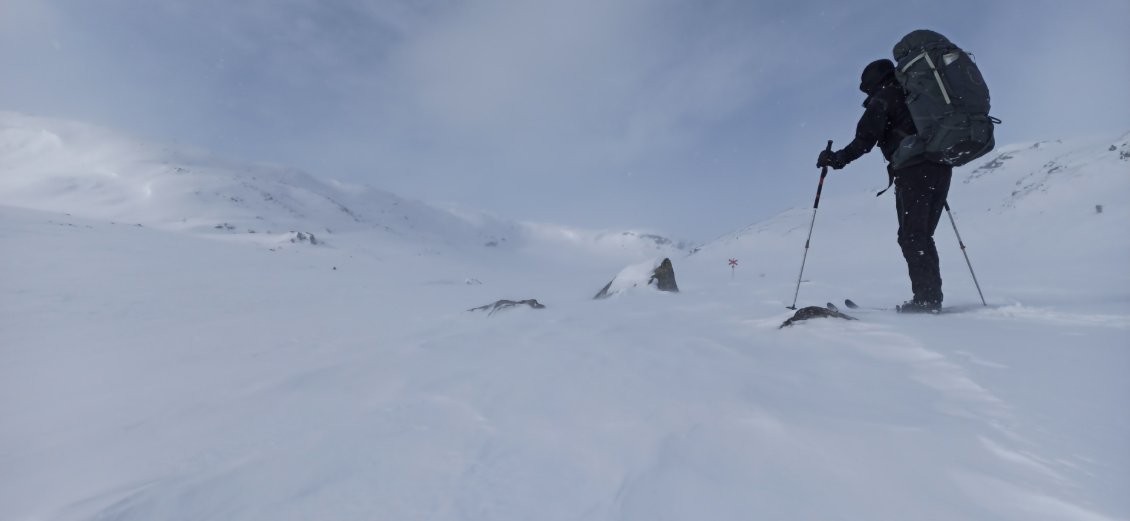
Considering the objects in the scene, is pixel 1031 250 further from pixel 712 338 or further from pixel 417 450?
pixel 417 450

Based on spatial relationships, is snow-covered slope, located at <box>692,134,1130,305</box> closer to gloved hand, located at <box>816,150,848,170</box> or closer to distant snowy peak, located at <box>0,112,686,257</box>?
gloved hand, located at <box>816,150,848,170</box>

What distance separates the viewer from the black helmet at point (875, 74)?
4.21 m

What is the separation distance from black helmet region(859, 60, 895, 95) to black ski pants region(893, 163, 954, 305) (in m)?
0.90

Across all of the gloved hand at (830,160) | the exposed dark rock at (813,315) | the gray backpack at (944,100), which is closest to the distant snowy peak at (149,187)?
the gloved hand at (830,160)

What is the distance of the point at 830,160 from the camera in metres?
4.72

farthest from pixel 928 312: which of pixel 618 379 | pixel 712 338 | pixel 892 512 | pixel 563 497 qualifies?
pixel 563 497

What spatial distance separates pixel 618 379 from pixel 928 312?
134 inches

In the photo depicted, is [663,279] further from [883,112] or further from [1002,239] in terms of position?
[1002,239]

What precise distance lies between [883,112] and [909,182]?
74cm

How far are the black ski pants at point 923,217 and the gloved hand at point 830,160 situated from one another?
564mm

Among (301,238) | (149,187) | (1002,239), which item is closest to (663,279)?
(1002,239)

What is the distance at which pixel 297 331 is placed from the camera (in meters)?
5.71

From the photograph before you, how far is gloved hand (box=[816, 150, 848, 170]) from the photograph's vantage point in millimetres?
4664

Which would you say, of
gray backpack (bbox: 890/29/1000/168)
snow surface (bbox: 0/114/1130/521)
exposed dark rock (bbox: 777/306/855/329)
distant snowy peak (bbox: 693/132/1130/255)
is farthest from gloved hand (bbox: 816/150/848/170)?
distant snowy peak (bbox: 693/132/1130/255)
